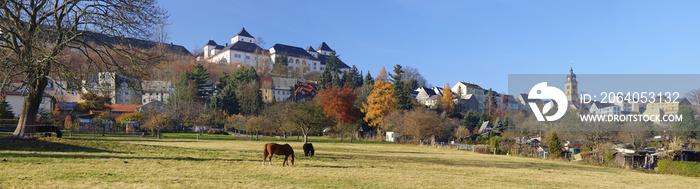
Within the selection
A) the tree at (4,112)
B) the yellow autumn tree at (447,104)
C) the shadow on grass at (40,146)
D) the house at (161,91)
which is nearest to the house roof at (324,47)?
the yellow autumn tree at (447,104)

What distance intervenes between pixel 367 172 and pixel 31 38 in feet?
48.2

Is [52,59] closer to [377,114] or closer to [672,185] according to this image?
[672,185]

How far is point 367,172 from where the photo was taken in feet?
59.0

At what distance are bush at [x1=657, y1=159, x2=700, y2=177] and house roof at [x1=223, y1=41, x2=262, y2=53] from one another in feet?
437

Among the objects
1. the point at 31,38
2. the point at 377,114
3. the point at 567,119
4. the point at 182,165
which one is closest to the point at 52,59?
the point at 31,38

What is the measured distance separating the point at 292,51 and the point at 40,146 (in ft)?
459

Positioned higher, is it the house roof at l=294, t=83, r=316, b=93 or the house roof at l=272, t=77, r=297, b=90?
the house roof at l=272, t=77, r=297, b=90

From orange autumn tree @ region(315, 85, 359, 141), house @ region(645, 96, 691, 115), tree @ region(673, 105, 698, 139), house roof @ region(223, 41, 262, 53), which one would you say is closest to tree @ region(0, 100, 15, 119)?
orange autumn tree @ region(315, 85, 359, 141)

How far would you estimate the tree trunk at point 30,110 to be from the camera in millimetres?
22375

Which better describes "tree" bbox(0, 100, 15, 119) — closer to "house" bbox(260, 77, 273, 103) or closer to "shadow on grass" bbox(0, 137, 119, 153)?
"shadow on grass" bbox(0, 137, 119, 153)

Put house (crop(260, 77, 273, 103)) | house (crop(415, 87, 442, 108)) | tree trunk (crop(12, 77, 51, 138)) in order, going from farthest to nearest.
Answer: house (crop(415, 87, 442, 108)), house (crop(260, 77, 273, 103)), tree trunk (crop(12, 77, 51, 138))

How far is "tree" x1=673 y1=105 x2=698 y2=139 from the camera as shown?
59281 mm

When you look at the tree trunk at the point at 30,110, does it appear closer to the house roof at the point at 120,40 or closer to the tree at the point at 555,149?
the house roof at the point at 120,40

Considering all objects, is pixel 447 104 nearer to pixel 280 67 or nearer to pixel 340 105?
pixel 340 105
